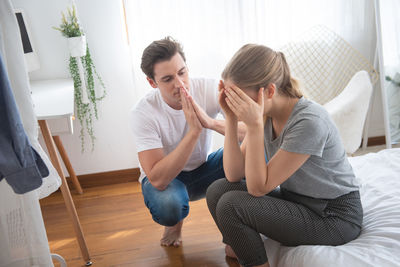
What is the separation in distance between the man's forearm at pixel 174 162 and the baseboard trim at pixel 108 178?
1161mm

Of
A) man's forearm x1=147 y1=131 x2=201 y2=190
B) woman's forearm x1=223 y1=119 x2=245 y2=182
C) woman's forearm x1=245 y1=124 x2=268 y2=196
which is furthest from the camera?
man's forearm x1=147 y1=131 x2=201 y2=190

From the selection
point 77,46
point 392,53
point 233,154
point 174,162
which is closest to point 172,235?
point 174,162

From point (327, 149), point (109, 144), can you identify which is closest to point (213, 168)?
point (327, 149)

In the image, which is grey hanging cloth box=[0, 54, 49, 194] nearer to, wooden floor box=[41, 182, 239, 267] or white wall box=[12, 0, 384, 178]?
wooden floor box=[41, 182, 239, 267]

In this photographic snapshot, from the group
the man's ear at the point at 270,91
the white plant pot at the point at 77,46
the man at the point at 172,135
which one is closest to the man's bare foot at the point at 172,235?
the man at the point at 172,135

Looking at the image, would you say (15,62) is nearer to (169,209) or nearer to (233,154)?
(233,154)

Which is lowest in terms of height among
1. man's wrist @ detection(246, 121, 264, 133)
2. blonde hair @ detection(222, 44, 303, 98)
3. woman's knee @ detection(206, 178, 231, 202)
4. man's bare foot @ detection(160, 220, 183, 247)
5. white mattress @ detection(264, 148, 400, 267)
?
man's bare foot @ detection(160, 220, 183, 247)

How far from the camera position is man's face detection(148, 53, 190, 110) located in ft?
5.45

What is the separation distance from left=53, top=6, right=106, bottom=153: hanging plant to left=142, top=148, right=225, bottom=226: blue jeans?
976 mm

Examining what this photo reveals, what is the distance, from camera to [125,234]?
206 cm

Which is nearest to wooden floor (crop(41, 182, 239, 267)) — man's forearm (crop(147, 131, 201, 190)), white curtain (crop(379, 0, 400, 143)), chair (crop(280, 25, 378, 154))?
man's forearm (crop(147, 131, 201, 190))

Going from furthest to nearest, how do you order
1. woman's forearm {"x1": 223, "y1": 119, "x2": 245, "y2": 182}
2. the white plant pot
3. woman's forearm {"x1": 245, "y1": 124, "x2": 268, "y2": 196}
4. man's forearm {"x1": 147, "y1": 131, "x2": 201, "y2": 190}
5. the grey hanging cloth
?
the white plant pot → man's forearm {"x1": 147, "y1": 131, "x2": 201, "y2": 190} → woman's forearm {"x1": 223, "y1": 119, "x2": 245, "y2": 182} → woman's forearm {"x1": 245, "y1": 124, "x2": 268, "y2": 196} → the grey hanging cloth

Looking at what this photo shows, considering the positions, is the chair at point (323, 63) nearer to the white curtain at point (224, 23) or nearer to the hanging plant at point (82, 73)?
the white curtain at point (224, 23)

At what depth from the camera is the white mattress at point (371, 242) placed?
115 cm
